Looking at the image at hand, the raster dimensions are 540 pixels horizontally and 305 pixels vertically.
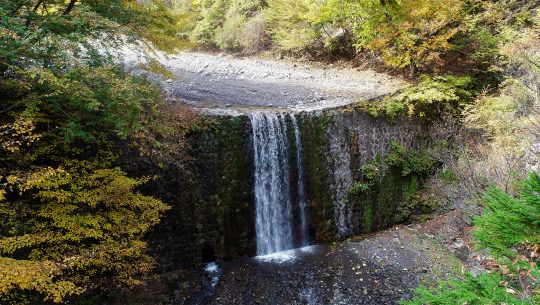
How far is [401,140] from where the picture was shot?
33.7 feet

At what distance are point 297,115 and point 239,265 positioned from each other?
3825 mm

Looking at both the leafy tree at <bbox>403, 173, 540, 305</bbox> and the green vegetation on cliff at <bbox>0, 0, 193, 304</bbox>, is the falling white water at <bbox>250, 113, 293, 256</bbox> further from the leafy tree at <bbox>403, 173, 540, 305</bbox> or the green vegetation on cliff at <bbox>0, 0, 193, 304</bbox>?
the leafy tree at <bbox>403, 173, 540, 305</bbox>

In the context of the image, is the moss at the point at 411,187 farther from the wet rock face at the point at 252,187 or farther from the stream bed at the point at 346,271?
the stream bed at the point at 346,271

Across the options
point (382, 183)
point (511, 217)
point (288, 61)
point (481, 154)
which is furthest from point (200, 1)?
point (511, 217)

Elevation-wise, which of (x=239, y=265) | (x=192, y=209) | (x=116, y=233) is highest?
(x=116, y=233)

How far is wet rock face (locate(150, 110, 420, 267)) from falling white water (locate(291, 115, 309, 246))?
0.28 ft

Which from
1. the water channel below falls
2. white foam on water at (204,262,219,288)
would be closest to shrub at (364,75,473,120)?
the water channel below falls

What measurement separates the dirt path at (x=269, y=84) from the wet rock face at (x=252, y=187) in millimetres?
982

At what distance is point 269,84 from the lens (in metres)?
12.5

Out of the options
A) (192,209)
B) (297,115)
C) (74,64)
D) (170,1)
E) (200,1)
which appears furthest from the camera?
(170,1)

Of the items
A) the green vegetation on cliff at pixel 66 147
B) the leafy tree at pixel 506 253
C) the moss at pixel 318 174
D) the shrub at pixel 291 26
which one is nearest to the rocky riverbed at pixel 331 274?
the moss at pixel 318 174

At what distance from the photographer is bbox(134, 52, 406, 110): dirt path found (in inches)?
402

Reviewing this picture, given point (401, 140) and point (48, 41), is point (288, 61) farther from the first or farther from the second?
point (48, 41)

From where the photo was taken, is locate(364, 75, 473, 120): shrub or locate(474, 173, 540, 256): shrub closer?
locate(474, 173, 540, 256): shrub
